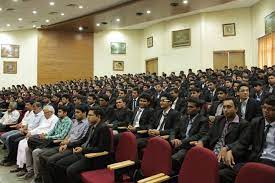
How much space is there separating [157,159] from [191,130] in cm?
116

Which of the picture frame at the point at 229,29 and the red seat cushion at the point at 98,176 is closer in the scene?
the red seat cushion at the point at 98,176

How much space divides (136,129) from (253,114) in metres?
1.80

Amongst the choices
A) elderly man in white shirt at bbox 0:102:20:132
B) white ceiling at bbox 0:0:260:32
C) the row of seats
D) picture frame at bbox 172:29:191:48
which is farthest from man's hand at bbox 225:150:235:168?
picture frame at bbox 172:29:191:48

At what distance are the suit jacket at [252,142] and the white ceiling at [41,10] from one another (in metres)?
10.3

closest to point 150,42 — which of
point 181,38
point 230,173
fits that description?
Answer: point 181,38

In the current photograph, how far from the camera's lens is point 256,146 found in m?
3.04

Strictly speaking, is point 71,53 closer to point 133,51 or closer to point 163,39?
point 133,51

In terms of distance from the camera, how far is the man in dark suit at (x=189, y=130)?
3.84 meters

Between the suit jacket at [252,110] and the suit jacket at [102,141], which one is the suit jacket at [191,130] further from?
the suit jacket at [252,110]

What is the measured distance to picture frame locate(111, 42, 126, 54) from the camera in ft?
63.8

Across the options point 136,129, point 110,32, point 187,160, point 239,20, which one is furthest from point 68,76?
point 187,160

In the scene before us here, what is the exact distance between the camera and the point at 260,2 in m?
13.4

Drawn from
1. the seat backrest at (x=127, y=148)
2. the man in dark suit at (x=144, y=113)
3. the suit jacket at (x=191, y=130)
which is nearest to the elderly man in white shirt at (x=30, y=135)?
the man in dark suit at (x=144, y=113)

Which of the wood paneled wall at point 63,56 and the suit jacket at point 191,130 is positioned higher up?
the wood paneled wall at point 63,56
